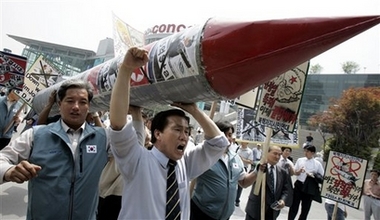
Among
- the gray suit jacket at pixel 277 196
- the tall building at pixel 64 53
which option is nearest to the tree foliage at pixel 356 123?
the gray suit jacket at pixel 277 196

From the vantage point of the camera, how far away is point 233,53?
1582 mm

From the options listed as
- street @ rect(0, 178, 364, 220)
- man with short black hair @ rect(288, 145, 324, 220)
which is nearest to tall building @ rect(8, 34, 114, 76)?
street @ rect(0, 178, 364, 220)

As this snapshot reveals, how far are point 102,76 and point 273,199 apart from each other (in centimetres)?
280

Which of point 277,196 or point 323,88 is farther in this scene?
point 323,88

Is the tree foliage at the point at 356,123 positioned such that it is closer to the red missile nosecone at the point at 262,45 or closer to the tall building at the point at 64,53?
the red missile nosecone at the point at 262,45

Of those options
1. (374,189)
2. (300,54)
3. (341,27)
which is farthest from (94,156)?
(374,189)

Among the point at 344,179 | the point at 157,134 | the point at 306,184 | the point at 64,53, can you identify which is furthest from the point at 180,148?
the point at 64,53

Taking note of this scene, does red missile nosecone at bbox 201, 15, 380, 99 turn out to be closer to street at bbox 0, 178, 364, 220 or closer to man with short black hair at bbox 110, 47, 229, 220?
man with short black hair at bbox 110, 47, 229, 220

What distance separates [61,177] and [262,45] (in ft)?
4.62

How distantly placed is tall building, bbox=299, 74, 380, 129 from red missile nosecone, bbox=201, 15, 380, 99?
4941 centimetres

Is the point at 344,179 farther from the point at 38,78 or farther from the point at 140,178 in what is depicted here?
the point at 38,78

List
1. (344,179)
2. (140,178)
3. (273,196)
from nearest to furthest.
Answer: (140,178), (273,196), (344,179)

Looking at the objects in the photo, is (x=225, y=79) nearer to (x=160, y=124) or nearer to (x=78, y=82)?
(x=160, y=124)

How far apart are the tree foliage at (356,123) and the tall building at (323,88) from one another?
2398 cm
